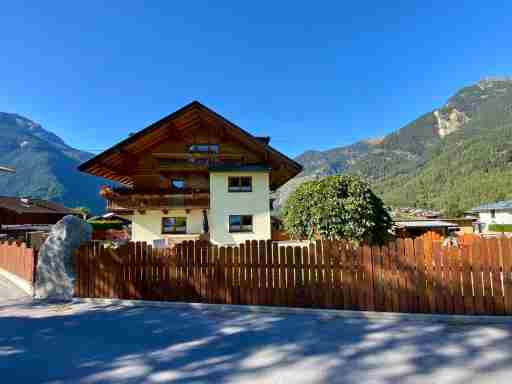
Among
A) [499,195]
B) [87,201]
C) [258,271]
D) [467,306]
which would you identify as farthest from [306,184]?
[87,201]

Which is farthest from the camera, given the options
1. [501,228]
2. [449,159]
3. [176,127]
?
[449,159]

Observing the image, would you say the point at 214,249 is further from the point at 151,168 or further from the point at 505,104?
the point at 505,104

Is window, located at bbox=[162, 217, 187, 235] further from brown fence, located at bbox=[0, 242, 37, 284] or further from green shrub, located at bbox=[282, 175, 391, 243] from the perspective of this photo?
green shrub, located at bbox=[282, 175, 391, 243]

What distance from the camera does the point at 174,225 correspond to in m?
19.9

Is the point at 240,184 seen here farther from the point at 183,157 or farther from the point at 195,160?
the point at 183,157

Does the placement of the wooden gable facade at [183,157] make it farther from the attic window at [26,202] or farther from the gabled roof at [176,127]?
the attic window at [26,202]

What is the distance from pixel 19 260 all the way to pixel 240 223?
11.3m

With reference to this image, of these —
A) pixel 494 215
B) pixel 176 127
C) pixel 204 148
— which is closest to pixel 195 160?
pixel 204 148

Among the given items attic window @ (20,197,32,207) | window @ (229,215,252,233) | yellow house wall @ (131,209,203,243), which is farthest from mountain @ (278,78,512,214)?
attic window @ (20,197,32,207)

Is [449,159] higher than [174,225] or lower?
higher

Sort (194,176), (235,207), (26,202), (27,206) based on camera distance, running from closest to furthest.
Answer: (235,207), (194,176), (27,206), (26,202)

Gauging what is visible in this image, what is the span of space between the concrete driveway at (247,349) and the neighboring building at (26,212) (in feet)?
138

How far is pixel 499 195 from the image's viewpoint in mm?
65000

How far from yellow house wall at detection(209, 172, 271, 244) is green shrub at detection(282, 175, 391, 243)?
7.96 metres
